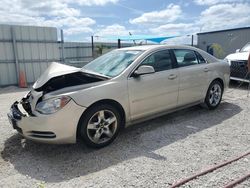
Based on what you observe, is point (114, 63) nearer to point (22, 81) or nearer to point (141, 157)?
point (141, 157)

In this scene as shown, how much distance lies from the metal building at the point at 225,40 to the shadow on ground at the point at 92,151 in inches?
750

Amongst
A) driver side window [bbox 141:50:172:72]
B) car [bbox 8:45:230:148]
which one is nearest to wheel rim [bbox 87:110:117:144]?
car [bbox 8:45:230:148]

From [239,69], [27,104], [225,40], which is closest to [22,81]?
[27,104]

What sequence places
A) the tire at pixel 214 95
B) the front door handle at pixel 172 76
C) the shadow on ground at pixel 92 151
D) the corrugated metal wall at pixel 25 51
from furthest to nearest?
the corrugated metal wall at pixel 25 51
the tire at pixel 214 95
the front door handle at pixel 172 76
the shadow on ground at pixel 92 151

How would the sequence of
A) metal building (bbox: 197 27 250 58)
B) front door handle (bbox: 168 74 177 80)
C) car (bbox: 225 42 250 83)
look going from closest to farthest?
1. front door handle (bbox: 168 74 177 80)
2. car (bbox: 225 42 250 83)
3. metal building (bbox: 197 27 250 58)

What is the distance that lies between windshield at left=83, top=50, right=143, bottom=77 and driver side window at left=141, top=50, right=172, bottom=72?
230mm

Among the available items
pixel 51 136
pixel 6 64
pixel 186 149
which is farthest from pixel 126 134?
pixel 6 64

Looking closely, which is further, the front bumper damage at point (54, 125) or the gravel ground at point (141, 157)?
the front bumper damage at point (54, 125)

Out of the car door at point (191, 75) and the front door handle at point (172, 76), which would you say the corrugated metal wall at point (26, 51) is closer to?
the car door at point (191, 75)

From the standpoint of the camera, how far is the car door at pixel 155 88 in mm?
3975

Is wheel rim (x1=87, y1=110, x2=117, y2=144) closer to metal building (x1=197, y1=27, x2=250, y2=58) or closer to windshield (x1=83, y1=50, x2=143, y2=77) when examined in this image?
windshield (x1=83, y1=50, x2=143, y2=77)

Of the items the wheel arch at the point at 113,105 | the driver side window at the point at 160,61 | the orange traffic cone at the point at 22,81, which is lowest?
the orange traffic cone at the point at 22,81

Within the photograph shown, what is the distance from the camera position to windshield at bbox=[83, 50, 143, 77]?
13.4 ft

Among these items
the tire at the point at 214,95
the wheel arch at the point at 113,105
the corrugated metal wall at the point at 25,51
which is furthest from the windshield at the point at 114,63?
the corrugated metal wall at the point at 25,51
